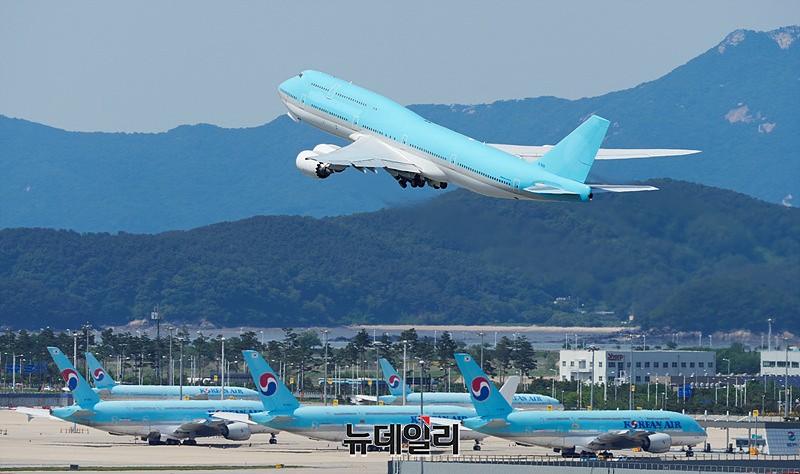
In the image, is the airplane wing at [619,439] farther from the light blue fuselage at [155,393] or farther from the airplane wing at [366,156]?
the light blue fuselage at [155,393]

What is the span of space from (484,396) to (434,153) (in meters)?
38.0

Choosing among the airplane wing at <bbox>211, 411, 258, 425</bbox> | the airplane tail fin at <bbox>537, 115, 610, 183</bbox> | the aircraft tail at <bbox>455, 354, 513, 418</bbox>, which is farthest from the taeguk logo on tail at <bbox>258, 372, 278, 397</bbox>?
the airplane tail fin at <bbox>537, 115, 610, 183</bbox>

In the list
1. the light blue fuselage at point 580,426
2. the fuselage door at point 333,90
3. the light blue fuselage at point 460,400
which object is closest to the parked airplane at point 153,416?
the light blue fuselage at point 580,426

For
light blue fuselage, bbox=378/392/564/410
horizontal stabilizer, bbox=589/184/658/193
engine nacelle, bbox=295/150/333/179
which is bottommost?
light blue fuselage, bbox=378/392/564/410

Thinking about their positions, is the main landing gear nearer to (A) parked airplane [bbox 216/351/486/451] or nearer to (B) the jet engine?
(B) the jet engine

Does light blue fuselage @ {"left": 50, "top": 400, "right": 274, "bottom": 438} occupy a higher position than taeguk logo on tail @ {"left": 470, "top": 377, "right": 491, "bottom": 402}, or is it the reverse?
taeguk logo on tail @ {"left": 470, "top": 377, "right": 491, "bottom": 402}

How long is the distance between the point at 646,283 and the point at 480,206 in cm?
5694

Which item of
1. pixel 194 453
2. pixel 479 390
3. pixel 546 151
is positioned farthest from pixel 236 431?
pixel 546 151

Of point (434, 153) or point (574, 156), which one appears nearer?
point (574, 156)

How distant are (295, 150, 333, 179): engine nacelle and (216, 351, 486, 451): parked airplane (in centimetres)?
3856

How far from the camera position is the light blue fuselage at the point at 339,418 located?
12988cm

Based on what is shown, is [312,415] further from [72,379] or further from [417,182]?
[417,182]

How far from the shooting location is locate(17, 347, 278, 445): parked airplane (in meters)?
136

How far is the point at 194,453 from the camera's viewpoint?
433ft
